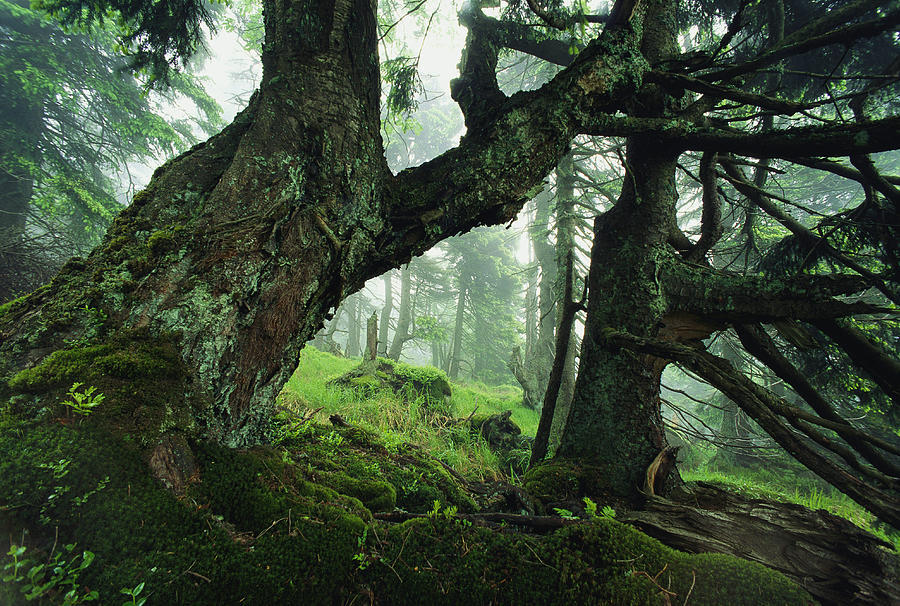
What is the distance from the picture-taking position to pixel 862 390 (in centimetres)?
341

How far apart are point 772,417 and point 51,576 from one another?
2683mm

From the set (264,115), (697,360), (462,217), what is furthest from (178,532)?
(697,360)

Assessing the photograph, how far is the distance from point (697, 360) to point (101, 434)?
266 centimetres

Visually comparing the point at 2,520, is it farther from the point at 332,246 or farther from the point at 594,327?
the point at 594,327

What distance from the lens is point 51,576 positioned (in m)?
0.90

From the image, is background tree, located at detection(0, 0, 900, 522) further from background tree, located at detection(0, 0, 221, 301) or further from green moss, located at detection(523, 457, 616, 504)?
background tree, located at detection(0, 0, 221, 301)

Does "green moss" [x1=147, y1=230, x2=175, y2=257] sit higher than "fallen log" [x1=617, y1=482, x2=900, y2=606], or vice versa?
"green moss" [x1=147, y1=230, x2=175, y2=257]

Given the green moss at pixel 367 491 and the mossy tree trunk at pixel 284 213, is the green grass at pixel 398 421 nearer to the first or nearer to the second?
the green moss at pixel 367 491

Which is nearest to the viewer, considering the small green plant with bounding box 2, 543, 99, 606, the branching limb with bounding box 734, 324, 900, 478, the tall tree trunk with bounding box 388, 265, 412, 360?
the small green plant with bounding box 2, 543, 99, 606

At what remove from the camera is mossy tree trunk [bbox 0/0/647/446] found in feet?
5.04

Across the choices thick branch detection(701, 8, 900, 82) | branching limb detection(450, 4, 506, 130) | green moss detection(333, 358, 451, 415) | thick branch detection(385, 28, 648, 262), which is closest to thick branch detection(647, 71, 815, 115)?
thick branch detection(701, 8, 900, 82)

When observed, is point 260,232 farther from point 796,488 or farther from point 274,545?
point 796,488

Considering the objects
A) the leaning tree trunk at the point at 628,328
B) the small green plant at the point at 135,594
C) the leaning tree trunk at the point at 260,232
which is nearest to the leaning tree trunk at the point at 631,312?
the leaning tree trunk at the point at 628,328

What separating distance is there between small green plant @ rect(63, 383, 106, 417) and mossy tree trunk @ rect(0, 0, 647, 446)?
12 cm
